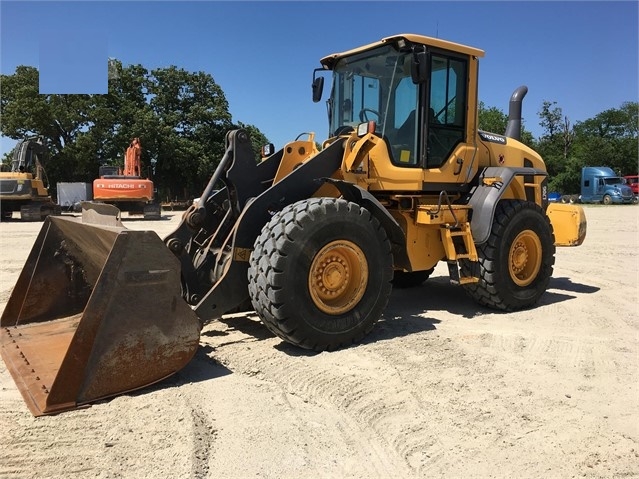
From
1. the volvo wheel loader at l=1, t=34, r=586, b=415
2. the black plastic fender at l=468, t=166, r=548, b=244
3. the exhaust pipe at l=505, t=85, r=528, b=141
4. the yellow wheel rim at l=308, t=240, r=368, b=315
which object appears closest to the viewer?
the volvo wheel loader at l=1, t=34, r=586, b=415

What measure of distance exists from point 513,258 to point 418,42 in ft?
9.08

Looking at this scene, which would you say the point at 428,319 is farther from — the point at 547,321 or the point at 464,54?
the point at 464,54

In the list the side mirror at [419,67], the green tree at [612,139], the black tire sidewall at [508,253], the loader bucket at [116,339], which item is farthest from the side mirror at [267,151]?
the green tree at [612,139]

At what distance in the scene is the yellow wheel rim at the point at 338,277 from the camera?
14.4ft

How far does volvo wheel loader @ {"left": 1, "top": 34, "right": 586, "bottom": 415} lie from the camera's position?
3449 millimetres

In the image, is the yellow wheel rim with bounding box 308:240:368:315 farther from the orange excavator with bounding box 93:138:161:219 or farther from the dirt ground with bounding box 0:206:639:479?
the orange excavator with bounding box 93:138:161:219

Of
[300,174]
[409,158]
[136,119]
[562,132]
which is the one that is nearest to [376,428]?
[300,174]

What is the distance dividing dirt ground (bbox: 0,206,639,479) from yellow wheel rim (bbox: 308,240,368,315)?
0.43 metres

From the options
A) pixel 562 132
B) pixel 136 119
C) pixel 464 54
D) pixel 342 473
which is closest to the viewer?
pixel 342 473

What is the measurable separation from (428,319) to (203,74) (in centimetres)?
3500

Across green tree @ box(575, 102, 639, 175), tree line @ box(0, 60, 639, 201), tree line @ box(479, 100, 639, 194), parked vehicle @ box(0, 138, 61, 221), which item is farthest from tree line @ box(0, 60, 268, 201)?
green tree @ box(575, 102, 639, 175)

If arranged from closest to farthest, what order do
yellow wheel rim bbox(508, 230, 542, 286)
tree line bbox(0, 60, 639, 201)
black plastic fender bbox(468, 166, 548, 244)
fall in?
black plastic fender bbox(468, 166, 548, 244), yellow wheel rim bbox(508, 230, 542, 286), tree line bbox(0, 60, 639, 201)

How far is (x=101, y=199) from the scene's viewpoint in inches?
843

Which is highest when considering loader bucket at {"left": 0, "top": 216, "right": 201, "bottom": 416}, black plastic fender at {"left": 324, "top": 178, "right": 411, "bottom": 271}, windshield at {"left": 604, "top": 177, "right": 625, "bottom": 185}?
windshield at {"left": 604, "top": 177, "right": 625, "bottom": 185}
